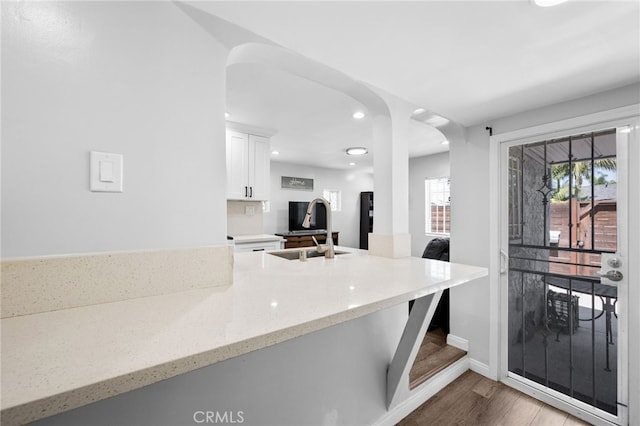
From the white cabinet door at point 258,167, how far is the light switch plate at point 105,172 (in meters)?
2.69

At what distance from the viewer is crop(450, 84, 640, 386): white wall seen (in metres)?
2.30

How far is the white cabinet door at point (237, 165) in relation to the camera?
3.34 metres

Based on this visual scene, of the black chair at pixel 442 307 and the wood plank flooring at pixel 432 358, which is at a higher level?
the black chair at pixel 442 307

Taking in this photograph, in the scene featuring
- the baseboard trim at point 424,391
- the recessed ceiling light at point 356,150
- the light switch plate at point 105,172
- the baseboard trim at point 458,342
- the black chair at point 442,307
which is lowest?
the baseboard trim at point 424,391

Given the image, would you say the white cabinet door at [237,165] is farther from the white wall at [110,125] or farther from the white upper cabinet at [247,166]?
the white wall at [110,125]

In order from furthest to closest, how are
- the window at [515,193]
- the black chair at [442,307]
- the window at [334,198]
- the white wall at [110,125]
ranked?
1. the window at [334,198]
2. the black chair at [442,307]
3. the window at [515,193]
4. the white wall at [110,125]

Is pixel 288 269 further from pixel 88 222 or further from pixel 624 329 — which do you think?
pixel 624 329

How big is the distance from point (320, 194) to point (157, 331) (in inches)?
219

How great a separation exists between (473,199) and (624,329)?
4.04ft

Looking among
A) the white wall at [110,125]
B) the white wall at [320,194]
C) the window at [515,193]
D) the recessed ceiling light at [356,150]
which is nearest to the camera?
the white wall at [110,125]

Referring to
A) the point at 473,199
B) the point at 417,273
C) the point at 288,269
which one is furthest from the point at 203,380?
the point at 473,199

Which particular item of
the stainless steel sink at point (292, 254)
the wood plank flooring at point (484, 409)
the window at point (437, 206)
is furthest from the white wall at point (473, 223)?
the window at point (437, 206)

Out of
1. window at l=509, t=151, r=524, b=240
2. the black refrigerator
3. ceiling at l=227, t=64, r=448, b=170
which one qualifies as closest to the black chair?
window at l=509, t=151, r=524, b=240

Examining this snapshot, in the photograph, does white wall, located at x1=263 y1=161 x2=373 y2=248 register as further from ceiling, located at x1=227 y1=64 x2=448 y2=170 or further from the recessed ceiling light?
the recessed ceiling light
